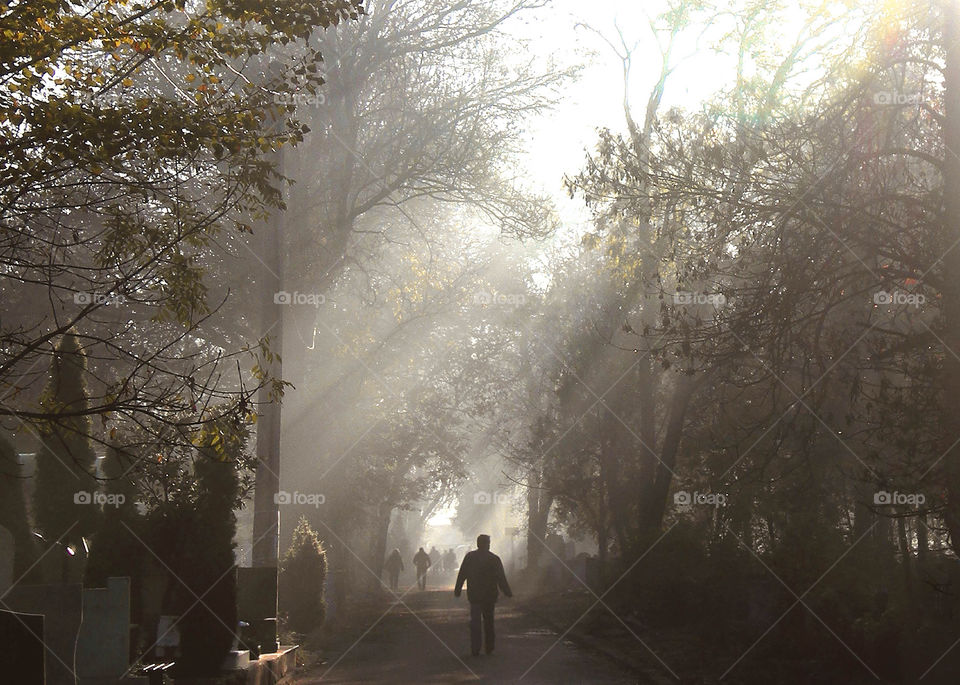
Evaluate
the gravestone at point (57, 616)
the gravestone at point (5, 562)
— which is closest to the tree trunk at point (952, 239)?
the gravestone at point (57, 616)

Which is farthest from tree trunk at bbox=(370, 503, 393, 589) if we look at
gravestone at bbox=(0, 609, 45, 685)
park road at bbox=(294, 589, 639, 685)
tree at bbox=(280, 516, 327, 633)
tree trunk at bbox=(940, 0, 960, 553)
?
gravestone at bbox=(0, 609, 45, 685)

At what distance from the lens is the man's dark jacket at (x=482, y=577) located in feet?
53.5

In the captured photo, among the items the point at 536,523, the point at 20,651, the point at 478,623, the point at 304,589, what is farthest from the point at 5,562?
the point at 536,523

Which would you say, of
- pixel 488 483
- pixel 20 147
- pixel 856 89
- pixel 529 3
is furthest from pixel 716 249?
pixel 488 483

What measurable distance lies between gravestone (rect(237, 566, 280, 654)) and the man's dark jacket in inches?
111

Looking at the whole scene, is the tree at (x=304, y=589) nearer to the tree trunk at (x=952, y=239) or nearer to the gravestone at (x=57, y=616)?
the gravestone at (x=57, y=616)

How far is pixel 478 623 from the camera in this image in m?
16.0

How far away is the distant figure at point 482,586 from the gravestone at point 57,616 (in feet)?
25.0

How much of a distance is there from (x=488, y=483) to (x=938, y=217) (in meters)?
67.4

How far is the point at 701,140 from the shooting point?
13.2 metres

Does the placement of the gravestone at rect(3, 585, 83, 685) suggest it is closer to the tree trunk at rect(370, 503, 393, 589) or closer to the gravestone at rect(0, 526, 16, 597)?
the gravestone at rect(0, 526, 16, 597)

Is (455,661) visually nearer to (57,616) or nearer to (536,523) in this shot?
(57,616)

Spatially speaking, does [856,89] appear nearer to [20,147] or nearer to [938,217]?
[938,217]

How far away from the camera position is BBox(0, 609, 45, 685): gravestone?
256 inches
